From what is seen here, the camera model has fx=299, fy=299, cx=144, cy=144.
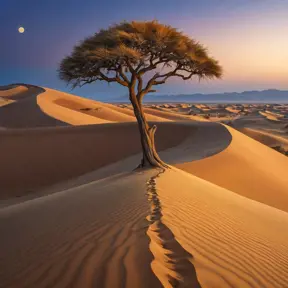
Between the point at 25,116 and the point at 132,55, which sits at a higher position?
the point at 132,55

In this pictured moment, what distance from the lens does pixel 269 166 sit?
44.8ft

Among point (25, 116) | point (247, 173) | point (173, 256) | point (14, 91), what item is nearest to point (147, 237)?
point (173, 256)

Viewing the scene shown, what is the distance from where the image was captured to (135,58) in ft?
30.4

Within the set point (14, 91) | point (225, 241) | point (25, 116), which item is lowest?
point (25, 116)

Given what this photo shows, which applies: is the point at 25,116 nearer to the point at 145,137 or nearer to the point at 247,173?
the point at 145,137

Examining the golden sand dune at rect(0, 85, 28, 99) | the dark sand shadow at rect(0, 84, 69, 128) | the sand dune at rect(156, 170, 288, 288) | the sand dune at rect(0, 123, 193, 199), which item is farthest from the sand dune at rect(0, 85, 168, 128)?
the sand dune at rect(156, 170, 288, 288)

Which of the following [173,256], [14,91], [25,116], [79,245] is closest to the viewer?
[173,256]

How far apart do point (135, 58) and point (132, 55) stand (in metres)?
0.22

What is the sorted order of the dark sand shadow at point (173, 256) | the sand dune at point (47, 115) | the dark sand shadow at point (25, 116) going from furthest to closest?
1. the sand dune at point (47, 115)
2. the dark sand shadow at point (25, 116)
3. the dark sand shadow at point (173, 256)

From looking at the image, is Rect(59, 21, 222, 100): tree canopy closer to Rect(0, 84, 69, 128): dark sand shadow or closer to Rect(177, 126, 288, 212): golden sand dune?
Rect(177, 126, 288, 212): golden sand dune

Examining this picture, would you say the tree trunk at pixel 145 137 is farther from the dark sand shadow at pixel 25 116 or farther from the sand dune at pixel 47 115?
the sand dune at pixel 47 115

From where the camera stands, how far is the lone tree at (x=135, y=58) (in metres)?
9.23

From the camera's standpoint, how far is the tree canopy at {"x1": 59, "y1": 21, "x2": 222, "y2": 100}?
30.2ft

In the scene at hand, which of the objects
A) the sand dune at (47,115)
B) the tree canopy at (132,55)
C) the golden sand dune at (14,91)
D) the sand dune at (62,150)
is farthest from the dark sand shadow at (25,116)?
the tree canopy at (132,55)
